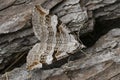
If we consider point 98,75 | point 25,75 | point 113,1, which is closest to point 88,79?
point 98,75

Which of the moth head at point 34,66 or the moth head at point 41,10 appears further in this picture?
the moth head at point 41,10

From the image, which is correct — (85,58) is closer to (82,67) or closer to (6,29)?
(82,67)

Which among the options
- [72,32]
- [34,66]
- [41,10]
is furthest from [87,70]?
[41,10]

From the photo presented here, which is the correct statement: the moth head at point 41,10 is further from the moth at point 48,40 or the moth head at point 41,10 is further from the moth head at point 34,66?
the moth head at point 34,66

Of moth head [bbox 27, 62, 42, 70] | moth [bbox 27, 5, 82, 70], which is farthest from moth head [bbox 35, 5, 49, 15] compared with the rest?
moth head [bbox 27, 62, 42, 70]

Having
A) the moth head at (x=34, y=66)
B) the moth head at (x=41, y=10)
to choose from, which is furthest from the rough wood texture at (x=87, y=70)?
the moth head at (x=41, y=10)

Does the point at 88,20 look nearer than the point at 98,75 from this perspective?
No

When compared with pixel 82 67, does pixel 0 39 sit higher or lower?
higher
